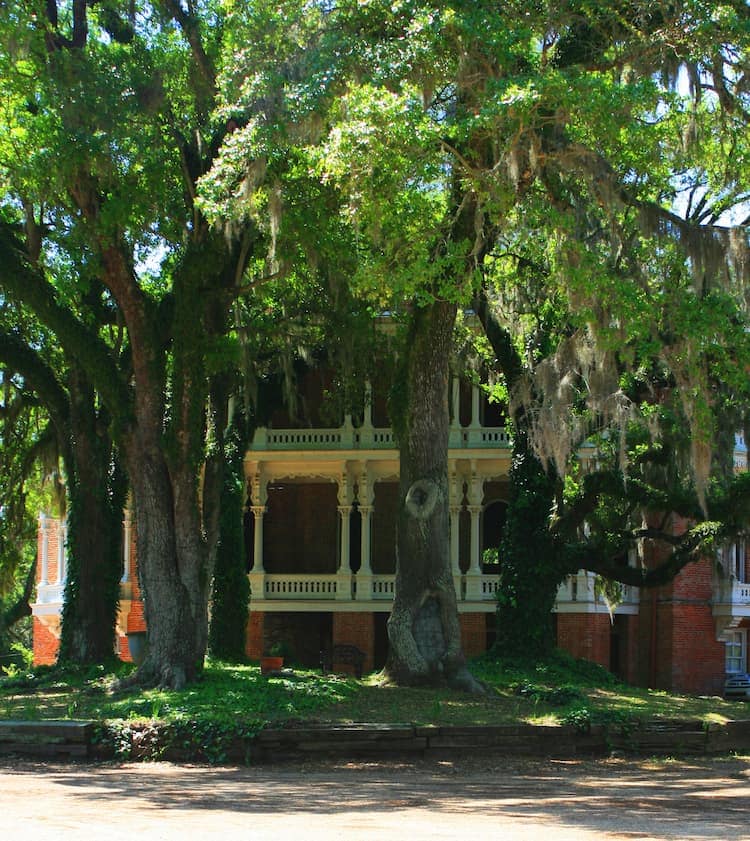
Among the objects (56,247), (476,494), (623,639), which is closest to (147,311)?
(56,247)

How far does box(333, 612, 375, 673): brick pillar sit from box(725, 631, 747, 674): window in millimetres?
9586

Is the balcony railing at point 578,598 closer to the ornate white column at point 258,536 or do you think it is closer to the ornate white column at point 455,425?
the ornate white column at point 455,425

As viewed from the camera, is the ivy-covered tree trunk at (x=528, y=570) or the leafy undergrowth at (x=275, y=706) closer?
the leafy undergrowth at (x=275, y=706)

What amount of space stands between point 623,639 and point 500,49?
20.7 m

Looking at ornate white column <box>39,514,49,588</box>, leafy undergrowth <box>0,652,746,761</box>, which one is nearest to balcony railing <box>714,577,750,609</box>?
leafy undergrowth <box>0,652,746,761</box>

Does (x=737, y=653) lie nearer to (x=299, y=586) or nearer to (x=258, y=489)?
(x=299, y=586)

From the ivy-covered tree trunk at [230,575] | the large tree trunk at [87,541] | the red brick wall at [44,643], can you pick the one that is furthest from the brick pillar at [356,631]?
the red brick wall at [44,643]

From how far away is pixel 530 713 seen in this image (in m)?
17.3

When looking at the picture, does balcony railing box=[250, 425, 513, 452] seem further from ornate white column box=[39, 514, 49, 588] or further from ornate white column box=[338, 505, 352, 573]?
ornate white column box=[39, 514, 49, 588]

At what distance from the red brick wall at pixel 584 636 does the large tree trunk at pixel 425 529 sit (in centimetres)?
1261

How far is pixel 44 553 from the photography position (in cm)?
3825

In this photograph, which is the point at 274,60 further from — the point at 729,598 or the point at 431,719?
the point at 729,598

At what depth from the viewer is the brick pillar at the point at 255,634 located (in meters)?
33.0

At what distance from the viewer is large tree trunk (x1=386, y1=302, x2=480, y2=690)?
19.1 metres
